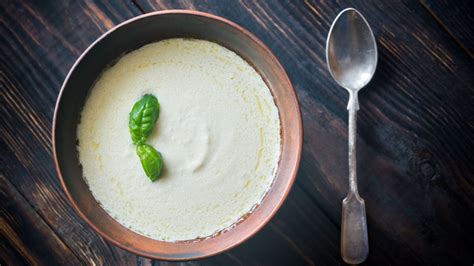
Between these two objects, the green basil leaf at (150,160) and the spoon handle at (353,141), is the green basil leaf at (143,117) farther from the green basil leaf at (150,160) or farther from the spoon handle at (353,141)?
the spoon handle at (353,141)

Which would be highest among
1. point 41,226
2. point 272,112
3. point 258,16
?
point 258,16

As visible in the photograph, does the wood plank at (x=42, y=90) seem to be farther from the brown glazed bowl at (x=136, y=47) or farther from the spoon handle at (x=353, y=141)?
the spoon handle at (x=353, y=141)

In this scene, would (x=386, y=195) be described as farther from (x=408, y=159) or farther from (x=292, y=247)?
(x=292, y=247)

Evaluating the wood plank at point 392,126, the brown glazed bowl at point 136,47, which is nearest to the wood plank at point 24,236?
the brown glazed bowl at point 136,47

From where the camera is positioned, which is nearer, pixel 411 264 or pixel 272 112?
pixel 272 112

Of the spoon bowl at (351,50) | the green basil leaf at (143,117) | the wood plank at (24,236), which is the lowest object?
the wood plank at (24,236)

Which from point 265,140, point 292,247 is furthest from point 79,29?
point 292,247

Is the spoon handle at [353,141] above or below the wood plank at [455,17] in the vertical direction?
below

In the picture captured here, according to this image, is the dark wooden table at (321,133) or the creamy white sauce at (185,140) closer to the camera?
the creamy white sauce at (185,140)
